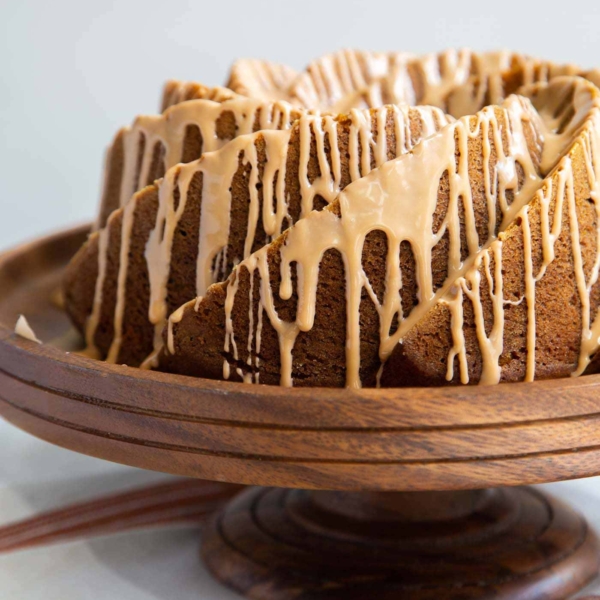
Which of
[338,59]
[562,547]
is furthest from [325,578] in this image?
[338,59]

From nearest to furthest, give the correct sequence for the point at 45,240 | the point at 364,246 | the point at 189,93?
1. the point at 364,246
2. the point at 189,93
3. the point at 45,240

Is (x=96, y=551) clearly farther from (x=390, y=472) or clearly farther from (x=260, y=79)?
(x=260, y=79)

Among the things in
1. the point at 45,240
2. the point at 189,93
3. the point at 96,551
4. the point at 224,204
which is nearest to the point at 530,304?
the point at 224,204

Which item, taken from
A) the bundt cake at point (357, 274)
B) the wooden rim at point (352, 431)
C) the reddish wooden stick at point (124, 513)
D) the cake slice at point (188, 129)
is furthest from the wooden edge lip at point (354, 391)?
the reddish wooden stick at point (124, 513)

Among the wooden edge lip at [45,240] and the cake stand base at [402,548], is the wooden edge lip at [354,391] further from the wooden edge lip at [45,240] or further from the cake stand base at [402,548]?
the wooden edge lip at [45,240]

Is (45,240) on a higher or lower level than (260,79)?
lower

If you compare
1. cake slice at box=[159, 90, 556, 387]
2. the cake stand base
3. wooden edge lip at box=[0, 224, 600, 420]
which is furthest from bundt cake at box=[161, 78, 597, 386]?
the cake stand base

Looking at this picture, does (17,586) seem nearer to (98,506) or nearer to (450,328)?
(98,506)
